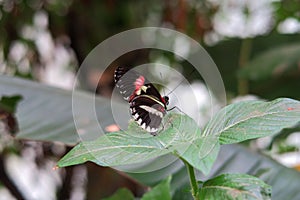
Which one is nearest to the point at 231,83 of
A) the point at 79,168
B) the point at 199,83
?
the point at 199,83

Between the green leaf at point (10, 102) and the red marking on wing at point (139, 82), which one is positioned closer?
the red marking on wing at point (139, 82)

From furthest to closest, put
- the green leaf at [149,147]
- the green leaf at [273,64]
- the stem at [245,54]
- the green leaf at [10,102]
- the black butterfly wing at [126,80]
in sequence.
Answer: the stem at [245,54]
the green leaf at [273,64]
the green leaf at [10,102]
the black butterfly wing at [126,80]
the green leaf at [149,147]

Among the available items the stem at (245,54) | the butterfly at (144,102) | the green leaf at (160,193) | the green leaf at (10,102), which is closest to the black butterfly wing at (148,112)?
the butterfly at (144,102)

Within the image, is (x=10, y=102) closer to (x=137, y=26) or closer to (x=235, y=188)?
(x=235, y=188)

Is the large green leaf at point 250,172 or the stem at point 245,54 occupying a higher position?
the large green leaf at point 250,172

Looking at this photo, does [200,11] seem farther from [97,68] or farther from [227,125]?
[227,125]

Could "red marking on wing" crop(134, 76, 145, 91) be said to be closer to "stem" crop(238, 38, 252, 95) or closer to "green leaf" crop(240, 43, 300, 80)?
"green leaf" crop(240, 43, 300, 80)

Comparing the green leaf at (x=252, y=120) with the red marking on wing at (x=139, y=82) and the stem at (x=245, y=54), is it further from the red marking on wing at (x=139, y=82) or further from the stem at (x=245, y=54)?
the stem at (x=245, y=54)

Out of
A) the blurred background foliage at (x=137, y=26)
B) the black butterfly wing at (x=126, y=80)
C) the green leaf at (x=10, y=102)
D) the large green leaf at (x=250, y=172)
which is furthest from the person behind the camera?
the blurred background foliage at (x=137, y=26)
